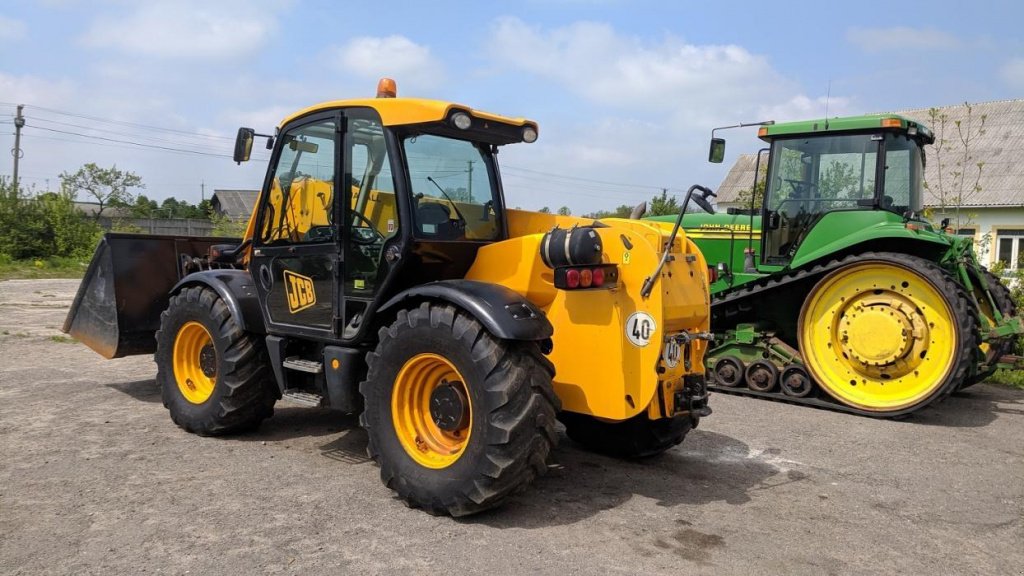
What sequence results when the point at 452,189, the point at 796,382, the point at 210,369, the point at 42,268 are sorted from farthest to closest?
the point at 42,268
the point at 796,382
the point at 210,369
the point at 452,189

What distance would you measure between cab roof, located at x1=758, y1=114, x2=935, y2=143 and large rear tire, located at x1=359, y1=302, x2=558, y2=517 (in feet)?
18.9

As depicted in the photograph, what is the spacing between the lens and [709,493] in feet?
15.8

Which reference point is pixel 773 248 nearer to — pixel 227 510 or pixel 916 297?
pixel 916 297

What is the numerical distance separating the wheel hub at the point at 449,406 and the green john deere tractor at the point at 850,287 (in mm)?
3413

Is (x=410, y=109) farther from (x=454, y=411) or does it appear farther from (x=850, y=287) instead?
(x=850, y=287)

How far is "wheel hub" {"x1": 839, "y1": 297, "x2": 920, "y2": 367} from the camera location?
757 cm

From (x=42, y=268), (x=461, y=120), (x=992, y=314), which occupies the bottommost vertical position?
(x=42, y=268)

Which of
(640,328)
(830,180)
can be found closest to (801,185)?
(830,180)

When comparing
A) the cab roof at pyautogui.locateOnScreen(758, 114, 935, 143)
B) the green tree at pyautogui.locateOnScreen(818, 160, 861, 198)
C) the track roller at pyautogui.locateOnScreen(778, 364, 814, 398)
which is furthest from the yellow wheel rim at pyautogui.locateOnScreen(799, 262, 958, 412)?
the cab roof at pyautogui.locateOnScreen(758, 114, 935, 143)

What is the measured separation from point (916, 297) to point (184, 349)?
654cm

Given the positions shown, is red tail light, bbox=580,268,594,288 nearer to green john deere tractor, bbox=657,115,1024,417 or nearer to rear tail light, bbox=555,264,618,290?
rear tail light, bbox=555,264,618,290

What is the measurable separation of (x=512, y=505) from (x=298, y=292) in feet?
6.99

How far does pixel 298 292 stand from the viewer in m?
5.46

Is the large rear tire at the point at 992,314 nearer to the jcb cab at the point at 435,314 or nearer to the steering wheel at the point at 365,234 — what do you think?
the jcb cab at the point at 435,314
